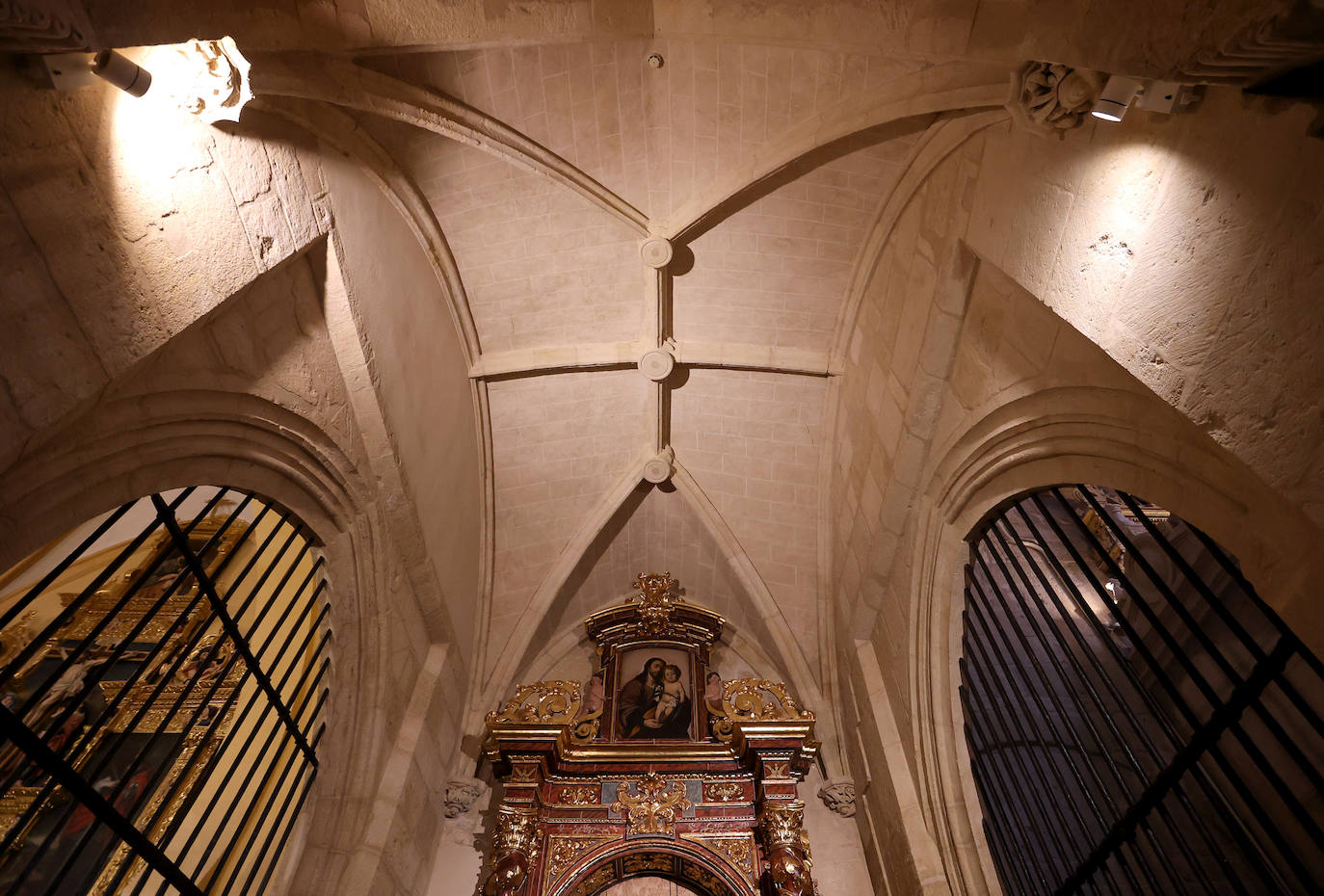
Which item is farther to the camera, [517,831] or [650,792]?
[650,792]

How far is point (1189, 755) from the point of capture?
3.56 m

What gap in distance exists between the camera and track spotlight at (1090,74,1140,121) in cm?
266

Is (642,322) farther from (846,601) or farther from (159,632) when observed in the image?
(159,632)

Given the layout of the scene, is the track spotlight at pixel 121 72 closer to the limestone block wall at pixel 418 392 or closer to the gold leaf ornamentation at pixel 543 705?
the limestone block wall at pixel 418 392

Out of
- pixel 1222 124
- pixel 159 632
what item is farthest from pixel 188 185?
pixel 159 632

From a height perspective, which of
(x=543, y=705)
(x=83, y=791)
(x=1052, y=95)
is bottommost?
(x=83, y=791)

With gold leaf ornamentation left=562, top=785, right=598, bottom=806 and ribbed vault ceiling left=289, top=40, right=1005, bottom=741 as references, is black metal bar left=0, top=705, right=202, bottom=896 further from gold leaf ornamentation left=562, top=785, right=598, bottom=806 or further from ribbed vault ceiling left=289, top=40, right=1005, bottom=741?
ribbed vault ceiling left=289, top=40, right=1005, bottom=741

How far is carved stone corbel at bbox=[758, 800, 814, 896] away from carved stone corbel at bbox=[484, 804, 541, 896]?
1.88 m

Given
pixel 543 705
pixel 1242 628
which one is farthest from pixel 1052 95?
pixel 543 705

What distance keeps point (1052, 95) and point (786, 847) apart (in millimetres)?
5349

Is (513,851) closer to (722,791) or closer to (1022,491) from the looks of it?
(722,791)

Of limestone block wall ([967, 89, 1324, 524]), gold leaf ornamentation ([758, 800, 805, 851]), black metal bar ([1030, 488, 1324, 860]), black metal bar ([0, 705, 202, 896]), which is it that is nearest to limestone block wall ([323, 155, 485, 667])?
black metal bar ([0, 705, 202, 896])

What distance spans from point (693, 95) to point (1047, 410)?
3667 millimetres

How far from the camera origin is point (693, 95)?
5801 mm
